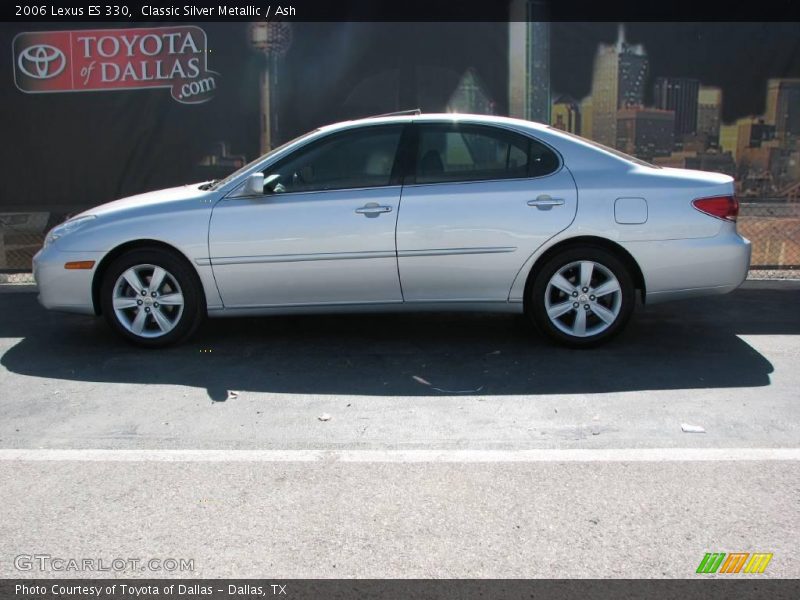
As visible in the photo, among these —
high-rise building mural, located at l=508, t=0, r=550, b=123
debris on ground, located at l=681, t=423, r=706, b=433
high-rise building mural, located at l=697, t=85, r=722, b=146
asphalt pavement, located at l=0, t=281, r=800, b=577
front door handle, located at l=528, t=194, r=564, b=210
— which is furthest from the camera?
high-rise building mural, located at l=697, t=85, r=722, b=146

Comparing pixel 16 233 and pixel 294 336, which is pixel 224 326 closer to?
pixel 294 336

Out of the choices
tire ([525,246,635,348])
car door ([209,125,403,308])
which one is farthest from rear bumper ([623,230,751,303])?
car door ([209,125,403,308])

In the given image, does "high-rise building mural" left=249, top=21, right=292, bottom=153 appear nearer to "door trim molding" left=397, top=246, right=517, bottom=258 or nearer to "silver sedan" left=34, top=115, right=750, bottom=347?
"silver sedan" left=34, top=115, right=750, bottom=347

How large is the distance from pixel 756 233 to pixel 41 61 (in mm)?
7779

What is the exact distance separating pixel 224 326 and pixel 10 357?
61.1 inches

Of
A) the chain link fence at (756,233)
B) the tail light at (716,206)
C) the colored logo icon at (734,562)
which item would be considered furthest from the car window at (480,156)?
the chain link fence at (756,233)

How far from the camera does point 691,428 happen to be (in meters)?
4.47

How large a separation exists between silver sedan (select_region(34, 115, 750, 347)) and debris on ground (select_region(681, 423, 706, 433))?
1.44 meters

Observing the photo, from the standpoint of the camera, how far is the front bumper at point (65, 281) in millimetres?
5934

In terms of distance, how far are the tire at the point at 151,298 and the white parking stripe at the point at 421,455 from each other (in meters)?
1.82

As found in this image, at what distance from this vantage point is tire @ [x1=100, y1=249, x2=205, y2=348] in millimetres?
5898
